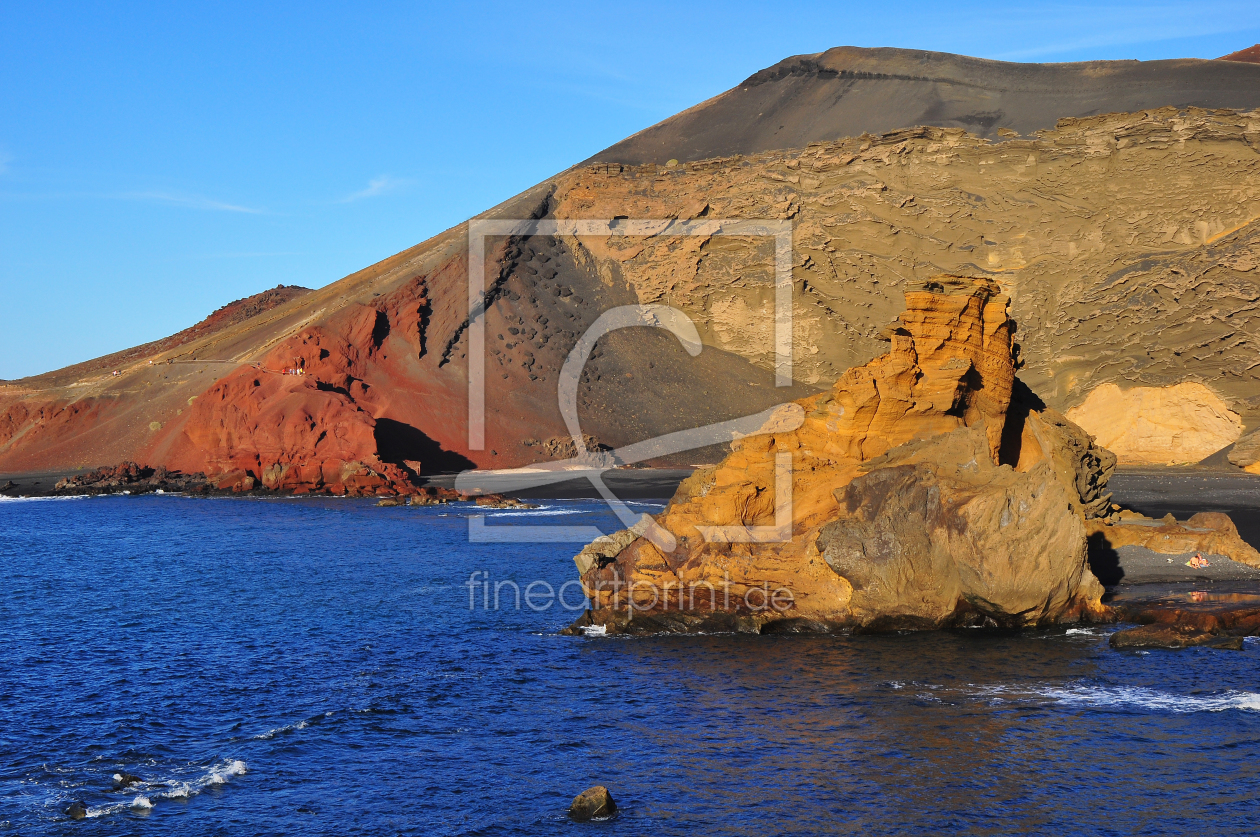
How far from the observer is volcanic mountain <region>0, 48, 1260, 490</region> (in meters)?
70.9

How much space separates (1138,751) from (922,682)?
466 centimetres

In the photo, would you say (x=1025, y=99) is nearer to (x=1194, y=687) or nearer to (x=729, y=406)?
(x=729, y=406)

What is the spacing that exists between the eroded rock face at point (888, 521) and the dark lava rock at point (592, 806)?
11.0m

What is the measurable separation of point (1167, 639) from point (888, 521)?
258 inches

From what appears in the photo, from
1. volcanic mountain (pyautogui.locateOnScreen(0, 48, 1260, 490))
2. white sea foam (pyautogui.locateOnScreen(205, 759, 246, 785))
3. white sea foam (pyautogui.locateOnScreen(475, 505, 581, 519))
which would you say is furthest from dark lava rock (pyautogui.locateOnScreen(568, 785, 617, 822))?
volcanic mountain (pyautogui.locateOnScreen(0, 48, 1260, 490))

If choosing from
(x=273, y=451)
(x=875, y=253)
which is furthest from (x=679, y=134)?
(x=273, y=451)

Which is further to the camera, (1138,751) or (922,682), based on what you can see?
(922,682)

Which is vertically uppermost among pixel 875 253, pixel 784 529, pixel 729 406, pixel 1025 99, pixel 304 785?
pixel 1025 99

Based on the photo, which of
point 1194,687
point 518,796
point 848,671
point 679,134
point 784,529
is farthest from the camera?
point 679,134

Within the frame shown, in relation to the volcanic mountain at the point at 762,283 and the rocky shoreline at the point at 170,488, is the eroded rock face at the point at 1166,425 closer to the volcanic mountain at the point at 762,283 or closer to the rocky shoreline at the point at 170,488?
→ the volcanic mountain at the point at 762,283

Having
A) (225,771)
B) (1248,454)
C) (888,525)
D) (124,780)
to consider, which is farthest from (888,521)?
(1248,454)

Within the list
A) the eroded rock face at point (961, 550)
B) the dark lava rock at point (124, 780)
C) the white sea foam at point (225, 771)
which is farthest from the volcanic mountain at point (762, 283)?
the dark lava rock at point (124, 780)

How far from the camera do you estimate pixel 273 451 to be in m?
71.9

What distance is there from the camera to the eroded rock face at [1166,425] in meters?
66.1
